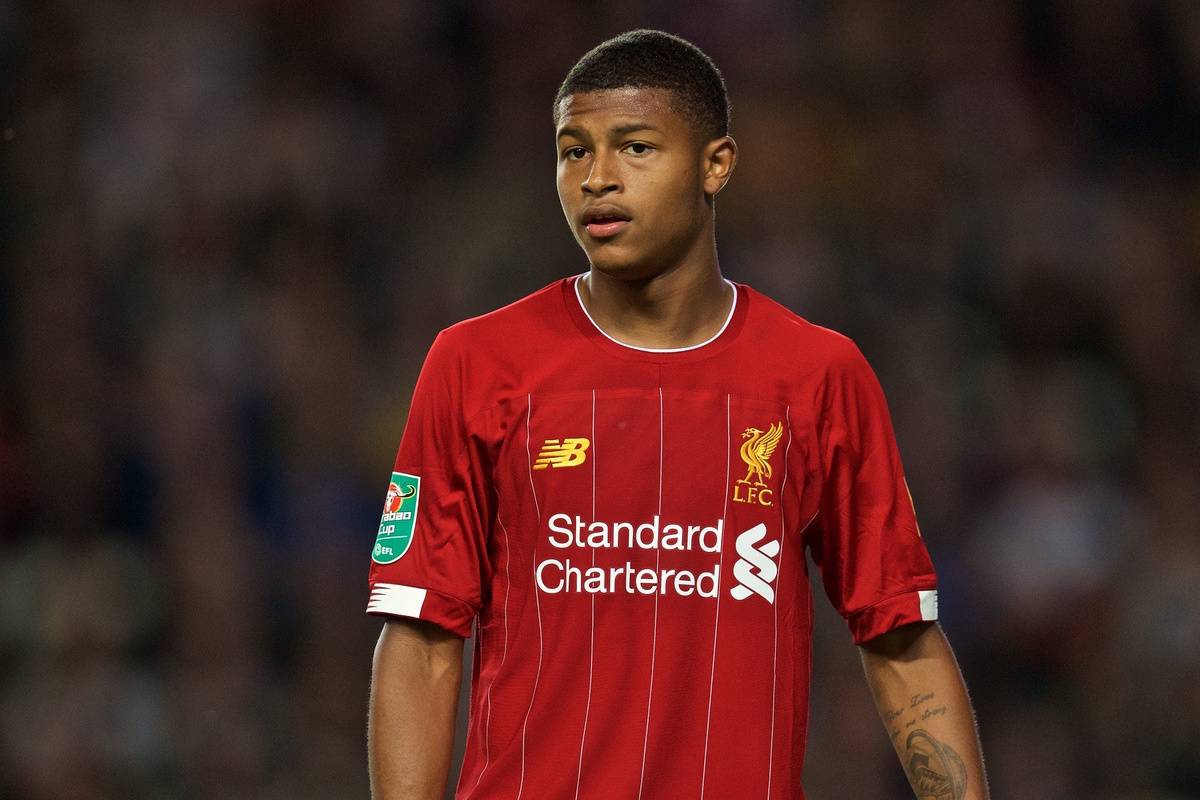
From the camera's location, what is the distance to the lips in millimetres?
2875

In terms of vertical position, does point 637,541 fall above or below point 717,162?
below

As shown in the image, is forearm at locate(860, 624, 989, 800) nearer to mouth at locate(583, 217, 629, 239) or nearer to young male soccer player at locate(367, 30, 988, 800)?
young male soccer player at locate(367, 30, 988, 800)

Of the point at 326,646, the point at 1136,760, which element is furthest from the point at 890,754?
the point at 326,646

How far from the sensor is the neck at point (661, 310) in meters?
3.00

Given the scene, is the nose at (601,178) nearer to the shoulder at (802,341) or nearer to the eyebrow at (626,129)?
the eyebrow at (626,129)

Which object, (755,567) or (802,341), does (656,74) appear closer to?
(802,341)

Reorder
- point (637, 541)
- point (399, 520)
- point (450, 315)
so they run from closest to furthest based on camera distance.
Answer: point (637, 541)
point (399, 520)
point (450, 315)

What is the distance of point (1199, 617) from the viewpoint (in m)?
7.13

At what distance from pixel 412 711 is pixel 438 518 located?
0.31 metres

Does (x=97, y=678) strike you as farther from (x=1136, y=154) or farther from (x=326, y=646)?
(x=1136, y=154)

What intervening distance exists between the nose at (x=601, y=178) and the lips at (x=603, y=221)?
0.11ft

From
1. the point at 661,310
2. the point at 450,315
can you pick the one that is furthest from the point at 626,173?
the point at 450,315

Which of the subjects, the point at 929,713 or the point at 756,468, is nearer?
the point at 756,468

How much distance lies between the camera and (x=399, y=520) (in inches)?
117
